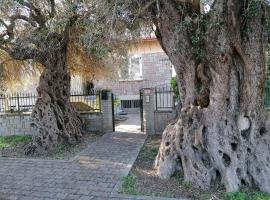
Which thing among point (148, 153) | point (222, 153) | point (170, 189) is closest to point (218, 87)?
point (222, 153)

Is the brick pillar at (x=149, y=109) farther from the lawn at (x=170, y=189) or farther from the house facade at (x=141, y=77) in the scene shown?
the house facade at (x=141, y=77)

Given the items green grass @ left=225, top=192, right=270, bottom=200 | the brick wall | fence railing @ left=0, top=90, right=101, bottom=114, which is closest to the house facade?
the brick wall

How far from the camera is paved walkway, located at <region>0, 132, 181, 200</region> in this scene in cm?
533

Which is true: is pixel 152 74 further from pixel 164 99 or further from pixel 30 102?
pixel 30 102

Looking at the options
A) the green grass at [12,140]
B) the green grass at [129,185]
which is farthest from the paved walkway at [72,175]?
the green grass at [12,140]

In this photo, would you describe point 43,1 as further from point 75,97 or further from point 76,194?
point 76,194

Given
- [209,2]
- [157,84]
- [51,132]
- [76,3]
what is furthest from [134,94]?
[209,2]

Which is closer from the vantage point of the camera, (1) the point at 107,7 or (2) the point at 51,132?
(1) the point at 107,7

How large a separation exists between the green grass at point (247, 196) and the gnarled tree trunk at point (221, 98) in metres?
0.14

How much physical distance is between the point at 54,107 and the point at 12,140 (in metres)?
2.46

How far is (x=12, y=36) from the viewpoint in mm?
8500

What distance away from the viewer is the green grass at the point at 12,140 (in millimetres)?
9880

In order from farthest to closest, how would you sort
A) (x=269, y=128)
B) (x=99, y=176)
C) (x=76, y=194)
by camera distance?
(x=99, y=176), (x=269, y=128), (x=76, y=194)

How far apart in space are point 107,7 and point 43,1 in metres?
3.49
